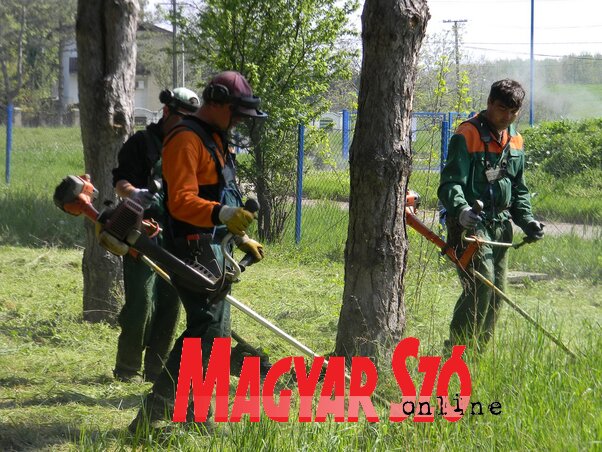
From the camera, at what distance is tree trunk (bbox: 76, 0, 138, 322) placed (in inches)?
282

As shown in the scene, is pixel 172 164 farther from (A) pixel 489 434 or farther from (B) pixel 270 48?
(B) pixel 270 48

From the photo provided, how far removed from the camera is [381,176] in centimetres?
571

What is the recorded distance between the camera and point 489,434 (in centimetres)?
416

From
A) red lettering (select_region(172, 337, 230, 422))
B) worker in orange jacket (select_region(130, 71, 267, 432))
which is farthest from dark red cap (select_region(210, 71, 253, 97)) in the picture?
red lettering (select_region(172, 337, 230, 422))

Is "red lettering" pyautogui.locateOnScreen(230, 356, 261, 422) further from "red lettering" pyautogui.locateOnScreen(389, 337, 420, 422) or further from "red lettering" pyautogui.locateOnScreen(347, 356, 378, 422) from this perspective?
"red lettering" pyautogui.locateOnScreen(389, 337, 420, 422)

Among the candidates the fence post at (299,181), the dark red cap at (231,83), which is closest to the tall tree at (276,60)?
the fence post at (299,181)

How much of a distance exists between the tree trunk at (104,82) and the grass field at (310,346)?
4.04 ft

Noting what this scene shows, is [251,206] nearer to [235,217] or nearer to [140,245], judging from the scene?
[235,217]

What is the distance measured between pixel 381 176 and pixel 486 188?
2.54 ft

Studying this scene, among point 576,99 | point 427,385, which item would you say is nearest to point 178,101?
point 427,385

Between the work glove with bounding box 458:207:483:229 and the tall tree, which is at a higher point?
the tall tree

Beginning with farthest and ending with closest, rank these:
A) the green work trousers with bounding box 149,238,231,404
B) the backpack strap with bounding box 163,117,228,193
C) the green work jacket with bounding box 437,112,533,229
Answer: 1. the green work jacket with bounding box 437,112,533,229
2. the green work trousers with bounding box 149,238,231,404
3. the backpack strap with bounding box 163,117,228,193

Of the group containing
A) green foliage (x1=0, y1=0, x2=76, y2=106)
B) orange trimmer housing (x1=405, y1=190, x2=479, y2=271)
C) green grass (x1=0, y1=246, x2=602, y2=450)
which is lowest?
green grass (x1=0, y1=246, x2=602, y2=450)

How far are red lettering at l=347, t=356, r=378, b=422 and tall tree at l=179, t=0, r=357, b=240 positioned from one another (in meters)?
6.87
